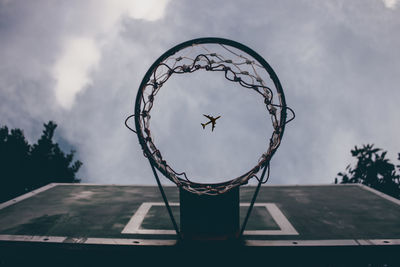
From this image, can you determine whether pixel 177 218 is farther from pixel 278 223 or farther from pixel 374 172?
Result: pixel 374 172

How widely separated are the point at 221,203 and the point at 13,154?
34.7 ft

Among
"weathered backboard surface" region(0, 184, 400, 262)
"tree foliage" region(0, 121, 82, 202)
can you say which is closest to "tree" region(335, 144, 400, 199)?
"weathered backboard surface" region(0, 184, 400, 262)

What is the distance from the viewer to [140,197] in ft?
19.3

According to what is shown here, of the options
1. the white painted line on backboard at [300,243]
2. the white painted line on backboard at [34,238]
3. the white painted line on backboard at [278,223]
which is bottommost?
the white painted line on backboard at [34,238]

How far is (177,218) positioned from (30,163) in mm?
9487

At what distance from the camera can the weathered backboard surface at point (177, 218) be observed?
394cm

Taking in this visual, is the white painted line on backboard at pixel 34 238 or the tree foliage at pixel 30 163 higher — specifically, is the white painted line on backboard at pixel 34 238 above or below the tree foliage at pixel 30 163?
below

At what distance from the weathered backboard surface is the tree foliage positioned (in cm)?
604

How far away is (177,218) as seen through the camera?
189 inches

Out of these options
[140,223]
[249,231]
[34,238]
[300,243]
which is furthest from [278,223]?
[34,238]

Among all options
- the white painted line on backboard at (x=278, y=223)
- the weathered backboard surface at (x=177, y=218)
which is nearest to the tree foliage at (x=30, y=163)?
Answer: the weathered backboard surface at (x=177, y=218)

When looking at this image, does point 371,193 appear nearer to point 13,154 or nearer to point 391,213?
point 391,213

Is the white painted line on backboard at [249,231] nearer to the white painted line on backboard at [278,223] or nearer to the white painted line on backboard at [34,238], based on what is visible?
the white painted line on backboard at [278,223]

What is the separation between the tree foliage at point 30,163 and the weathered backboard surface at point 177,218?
6.04 metres
